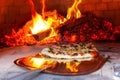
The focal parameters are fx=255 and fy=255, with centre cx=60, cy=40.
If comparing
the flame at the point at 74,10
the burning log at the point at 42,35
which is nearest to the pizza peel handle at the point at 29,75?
the burning log at the point at 42,35

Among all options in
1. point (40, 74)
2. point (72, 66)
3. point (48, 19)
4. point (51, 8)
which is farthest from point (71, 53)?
point (51, 8)

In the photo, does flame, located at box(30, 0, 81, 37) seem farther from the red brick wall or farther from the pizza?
the pizza

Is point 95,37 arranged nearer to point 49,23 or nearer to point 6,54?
point 49,23

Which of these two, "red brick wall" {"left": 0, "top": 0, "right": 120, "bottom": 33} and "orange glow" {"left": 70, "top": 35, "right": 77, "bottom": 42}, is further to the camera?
"red brick wall" {"left": 0, "top": 0, "right": 120, "bottom": 33}

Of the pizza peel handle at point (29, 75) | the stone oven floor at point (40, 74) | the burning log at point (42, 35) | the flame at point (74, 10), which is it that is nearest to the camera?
the pizza peel handle at point (29, 75)

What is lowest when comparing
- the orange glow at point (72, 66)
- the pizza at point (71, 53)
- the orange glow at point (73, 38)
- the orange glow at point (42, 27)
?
the orange glow at point (72, 66)

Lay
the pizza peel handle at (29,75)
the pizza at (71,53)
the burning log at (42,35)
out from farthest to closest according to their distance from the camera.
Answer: the burning log at (42,35) < the pizza at (71,53) < the pizza peel handle at (29,75)

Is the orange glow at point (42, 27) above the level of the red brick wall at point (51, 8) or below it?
below

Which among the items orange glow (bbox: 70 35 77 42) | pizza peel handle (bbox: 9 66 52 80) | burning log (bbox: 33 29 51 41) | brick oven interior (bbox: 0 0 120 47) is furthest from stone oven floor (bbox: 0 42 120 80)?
brick oven interior (bbox: 0 0 120 47)

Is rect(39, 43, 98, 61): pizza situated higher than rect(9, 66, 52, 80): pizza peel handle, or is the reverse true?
rect(39, 43, 98, 61): pizza

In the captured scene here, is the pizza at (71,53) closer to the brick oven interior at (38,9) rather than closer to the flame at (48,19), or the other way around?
the flame at (48,19)
